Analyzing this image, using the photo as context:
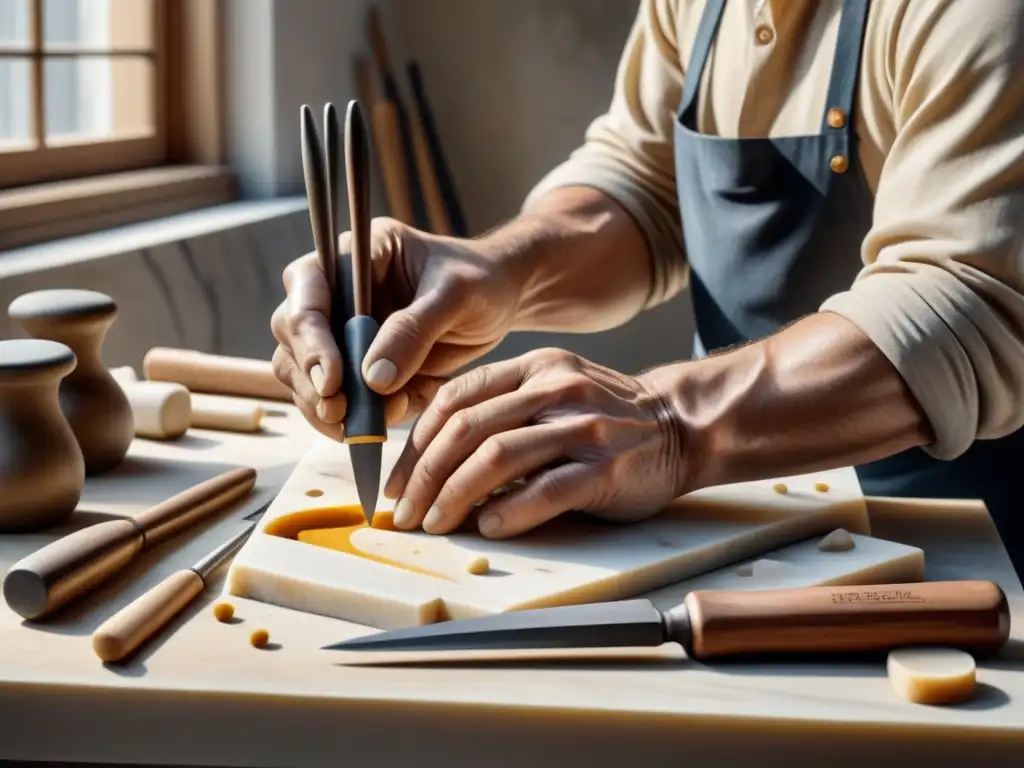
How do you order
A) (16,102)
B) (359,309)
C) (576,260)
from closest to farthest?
1. (359,309)
2. (576,260)
3. (16,102)

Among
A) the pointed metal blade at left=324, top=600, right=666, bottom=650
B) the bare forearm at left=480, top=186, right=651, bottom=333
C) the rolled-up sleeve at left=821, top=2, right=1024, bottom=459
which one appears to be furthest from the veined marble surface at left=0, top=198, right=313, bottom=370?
the rolled-up sleeve at left=821, top=2, right=1024, bottom=459

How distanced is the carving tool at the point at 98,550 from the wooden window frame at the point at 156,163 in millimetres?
746

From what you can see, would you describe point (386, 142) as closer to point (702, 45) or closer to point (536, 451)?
point (702, 45)

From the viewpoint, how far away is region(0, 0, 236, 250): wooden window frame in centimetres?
173

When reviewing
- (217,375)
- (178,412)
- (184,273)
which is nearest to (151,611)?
(178,412)

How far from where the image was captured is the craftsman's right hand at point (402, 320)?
41.2 inches

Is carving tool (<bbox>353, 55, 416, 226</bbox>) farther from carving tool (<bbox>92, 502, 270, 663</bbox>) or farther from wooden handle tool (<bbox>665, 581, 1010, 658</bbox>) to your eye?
wooden handle tool (<bbox>665, 581, 1010, 658</bbox>)

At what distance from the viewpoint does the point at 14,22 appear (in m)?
1.90

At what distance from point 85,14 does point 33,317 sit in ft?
3.93

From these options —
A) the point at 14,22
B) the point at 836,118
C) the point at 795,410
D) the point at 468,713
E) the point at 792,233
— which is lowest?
the point at 468,713

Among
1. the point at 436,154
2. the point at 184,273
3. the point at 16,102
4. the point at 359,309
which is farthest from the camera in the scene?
the point at 436,154

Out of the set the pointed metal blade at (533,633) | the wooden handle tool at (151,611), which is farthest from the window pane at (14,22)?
the pointed metal blade at (533,633)

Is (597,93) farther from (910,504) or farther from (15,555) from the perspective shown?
(15,555)

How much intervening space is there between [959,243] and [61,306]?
76cm
